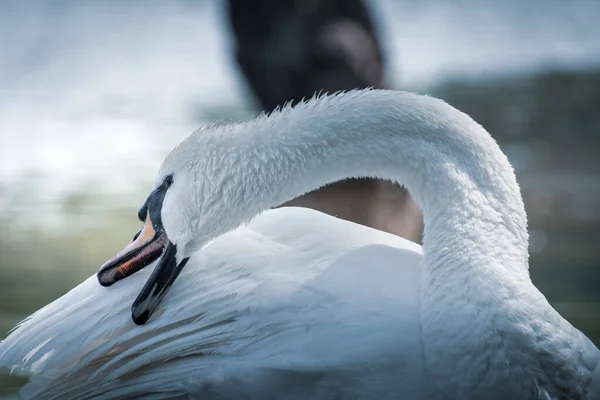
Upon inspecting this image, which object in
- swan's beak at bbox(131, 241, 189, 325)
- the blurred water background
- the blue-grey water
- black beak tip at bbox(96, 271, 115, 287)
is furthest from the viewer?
the blue-grey water

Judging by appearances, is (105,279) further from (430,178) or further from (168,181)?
(430,178)

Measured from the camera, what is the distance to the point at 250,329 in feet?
7.66

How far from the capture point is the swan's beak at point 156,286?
2.37 meters

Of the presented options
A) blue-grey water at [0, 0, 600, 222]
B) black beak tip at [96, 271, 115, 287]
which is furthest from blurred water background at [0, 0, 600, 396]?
black beak tip at [96, 271, 115, 287]

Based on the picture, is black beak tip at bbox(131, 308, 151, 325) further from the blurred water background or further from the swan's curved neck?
the blurred water background

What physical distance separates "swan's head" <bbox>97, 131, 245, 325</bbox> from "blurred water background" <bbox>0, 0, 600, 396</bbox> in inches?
84.6

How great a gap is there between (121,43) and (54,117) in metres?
1.21

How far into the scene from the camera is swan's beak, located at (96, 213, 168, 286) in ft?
8.02

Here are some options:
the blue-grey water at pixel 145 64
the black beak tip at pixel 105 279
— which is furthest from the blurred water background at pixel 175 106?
the black beak tip at pixel 105 279

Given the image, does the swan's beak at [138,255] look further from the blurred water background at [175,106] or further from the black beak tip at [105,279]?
the blurred water background at [175,106]

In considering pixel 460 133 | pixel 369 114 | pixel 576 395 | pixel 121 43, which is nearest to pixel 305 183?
pixel 369 114

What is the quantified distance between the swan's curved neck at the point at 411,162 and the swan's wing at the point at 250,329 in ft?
0.48

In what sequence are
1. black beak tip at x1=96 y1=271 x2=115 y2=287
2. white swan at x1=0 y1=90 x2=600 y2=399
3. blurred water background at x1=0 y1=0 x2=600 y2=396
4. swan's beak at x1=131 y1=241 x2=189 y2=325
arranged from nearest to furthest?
white swan at x1=0 y1=90 x2=600 y2=399, swan's beak at x1=131 y1=241 x2=189 y2=325, black beak tip at x1=96 y1=271 x2=115 y2=287, blurred water background at x1=0 y1=0 x2=600 y2=396

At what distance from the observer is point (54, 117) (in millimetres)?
7203
